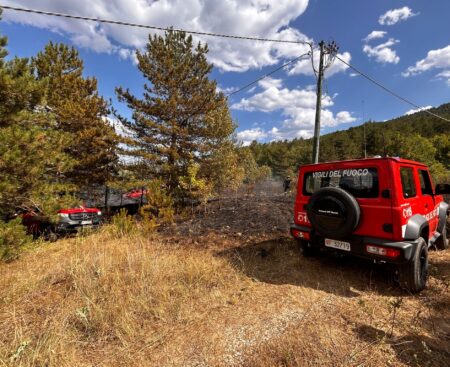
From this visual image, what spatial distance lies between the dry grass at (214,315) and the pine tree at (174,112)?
8.17 m

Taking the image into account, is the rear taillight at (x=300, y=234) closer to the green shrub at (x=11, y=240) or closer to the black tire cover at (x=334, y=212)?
the black tire cover at (x=334, y=212)

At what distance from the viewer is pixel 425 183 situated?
4.48m

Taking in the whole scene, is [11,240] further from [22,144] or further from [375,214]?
[375,214]

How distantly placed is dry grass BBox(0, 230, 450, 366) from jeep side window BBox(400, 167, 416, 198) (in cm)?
146

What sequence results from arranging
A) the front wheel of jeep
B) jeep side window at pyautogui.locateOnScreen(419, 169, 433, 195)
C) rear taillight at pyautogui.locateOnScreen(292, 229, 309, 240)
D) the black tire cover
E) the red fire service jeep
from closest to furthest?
the red fire service jeep → the black tire cover → rear taillight at pyautogui.locateOnScreen(292, 229, 309, 240) → jeep side window at pyautogui.locateOnScreen(419, 169, 433, 195) → the front wheel of jeep

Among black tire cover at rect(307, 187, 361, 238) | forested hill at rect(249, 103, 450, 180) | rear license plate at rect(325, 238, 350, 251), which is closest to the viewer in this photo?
black tire cover at rect(307, 187, 361, 238)

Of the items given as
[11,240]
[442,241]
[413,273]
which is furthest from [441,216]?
[11,240]

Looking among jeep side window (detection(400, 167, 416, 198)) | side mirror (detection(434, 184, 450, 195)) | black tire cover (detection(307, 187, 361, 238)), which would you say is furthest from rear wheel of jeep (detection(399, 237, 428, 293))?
side mirror (detection(434, 184, 450, 195))

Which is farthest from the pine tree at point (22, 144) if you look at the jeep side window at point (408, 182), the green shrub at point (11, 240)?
the jeep side window at point (408, 182)

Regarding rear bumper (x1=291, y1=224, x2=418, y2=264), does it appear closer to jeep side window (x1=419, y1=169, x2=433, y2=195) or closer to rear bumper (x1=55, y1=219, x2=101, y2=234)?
jeep side window (x1=419, y1=169, x2=433, y2=195)

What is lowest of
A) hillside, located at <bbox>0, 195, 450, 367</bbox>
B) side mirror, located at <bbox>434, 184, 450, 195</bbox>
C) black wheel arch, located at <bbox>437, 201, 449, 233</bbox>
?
hillside, located at <bbox>0, 195, 450, 367</bbox>

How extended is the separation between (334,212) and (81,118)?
1173cm

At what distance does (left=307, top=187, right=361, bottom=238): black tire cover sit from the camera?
3443 mm

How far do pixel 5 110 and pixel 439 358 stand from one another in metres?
8.18
